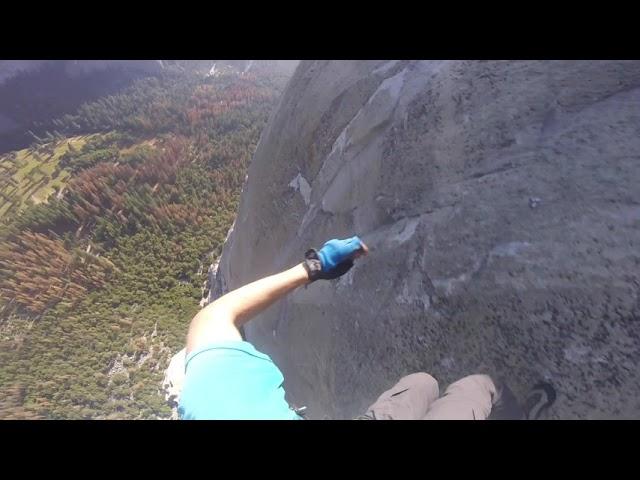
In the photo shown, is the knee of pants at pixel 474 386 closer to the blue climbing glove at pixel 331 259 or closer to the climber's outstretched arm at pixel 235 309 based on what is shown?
the blue climbing glove at pixel 331 259

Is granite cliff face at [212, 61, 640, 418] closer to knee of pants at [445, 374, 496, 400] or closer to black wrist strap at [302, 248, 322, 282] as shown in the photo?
knee of pants at [445, 374, 496, 400]

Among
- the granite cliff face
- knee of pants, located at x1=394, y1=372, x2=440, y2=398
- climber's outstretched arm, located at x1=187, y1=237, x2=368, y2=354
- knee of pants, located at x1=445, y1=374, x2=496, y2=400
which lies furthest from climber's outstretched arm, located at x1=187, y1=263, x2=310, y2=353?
the granite cliff face

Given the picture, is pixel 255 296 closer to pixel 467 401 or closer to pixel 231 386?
pixel 231 386

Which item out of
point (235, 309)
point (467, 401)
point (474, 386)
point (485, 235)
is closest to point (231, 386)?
point (235, 309)

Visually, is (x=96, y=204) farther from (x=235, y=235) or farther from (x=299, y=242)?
(x=299, y=242)

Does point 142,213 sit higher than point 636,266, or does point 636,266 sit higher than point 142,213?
point 636,266

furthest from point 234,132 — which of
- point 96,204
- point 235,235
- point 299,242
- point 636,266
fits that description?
point 636,266
